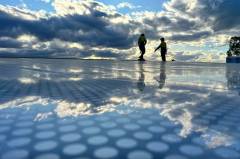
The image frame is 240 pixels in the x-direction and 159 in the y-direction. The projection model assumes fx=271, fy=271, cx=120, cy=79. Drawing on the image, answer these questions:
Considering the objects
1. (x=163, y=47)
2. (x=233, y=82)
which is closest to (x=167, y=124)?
(x=233, y=82)

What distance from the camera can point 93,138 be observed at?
1010 millimetres

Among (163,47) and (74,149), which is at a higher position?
(163,47)

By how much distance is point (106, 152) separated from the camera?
88 cm

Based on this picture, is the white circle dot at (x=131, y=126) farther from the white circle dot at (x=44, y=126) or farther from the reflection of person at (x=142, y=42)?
the reflection of person at (x=142, y=42)

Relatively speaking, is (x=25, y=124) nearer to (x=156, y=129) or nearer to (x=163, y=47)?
(x=156, y=129)

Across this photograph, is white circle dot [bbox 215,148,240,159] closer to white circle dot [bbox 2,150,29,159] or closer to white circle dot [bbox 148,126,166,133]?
white circle dot [bbox 148,126,166,133]

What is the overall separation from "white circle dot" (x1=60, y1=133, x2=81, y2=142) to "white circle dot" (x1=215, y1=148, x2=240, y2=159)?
497 mm

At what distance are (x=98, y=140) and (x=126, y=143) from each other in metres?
0.10

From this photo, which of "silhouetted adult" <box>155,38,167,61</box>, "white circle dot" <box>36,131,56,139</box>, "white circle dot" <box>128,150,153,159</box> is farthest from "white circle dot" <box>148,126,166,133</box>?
"silhouetted adult" <box>155,38,167,61</box>

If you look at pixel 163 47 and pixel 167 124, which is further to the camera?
pixel 163 47

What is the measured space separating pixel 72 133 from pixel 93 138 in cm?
11

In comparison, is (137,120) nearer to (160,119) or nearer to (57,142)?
(160,119)

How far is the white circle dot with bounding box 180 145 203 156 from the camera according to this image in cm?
88

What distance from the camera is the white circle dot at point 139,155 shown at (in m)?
0.85
